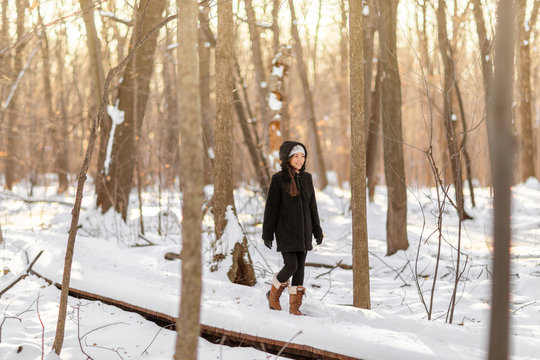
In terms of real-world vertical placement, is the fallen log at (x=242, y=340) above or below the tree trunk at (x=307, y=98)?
below

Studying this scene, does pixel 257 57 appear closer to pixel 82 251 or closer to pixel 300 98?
pixel 82 251

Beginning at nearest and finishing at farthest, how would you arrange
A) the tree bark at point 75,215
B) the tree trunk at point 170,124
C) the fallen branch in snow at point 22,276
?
1. the tree bark at point 75,215
2. the fallen branch in snow at point 22,276
3. the tree trunk at point 170,124

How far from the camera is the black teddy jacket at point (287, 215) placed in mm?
4723

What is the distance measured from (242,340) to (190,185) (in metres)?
2.36

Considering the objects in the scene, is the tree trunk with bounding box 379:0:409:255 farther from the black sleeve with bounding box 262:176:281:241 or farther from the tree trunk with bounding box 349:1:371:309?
the black sleeve with bounding box 262:176:281:241

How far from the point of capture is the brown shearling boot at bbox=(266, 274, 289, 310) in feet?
15.8

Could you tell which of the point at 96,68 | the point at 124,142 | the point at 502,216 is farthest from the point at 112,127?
the point at 502,216

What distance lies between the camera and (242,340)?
421 cm

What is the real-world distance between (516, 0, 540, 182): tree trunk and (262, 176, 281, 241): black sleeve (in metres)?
13.3

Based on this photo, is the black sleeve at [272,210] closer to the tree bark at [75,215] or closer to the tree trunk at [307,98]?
the tree bark at [75,215]

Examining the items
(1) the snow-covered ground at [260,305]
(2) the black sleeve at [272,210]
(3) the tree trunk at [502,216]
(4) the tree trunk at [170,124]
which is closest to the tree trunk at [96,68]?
(4) the tree trunk at [170,124]

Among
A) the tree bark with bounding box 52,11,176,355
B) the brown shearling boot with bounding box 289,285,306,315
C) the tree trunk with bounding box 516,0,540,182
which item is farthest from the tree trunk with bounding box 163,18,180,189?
the tree trunk with bounding box 516,0,540,182

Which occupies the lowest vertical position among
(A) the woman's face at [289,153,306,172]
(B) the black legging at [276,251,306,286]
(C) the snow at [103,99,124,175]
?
(B) the black legging at [276,251,306,286]

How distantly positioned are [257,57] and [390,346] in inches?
389
